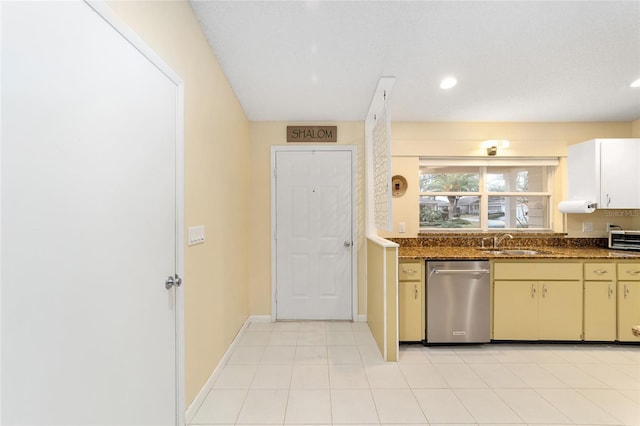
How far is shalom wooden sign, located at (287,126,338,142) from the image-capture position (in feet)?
11.2

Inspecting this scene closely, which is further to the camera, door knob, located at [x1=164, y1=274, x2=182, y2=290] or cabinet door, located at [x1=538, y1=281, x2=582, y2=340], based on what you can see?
cabinet door, located at [x1=538, y1=281, x2=582, y2=340]

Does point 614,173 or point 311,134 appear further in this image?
point 311,134

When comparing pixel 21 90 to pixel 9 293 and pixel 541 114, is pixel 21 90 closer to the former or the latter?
pixel 9 293

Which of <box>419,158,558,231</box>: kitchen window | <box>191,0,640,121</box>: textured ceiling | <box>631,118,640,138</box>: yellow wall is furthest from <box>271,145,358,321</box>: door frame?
<box>631,118,640,138</box>: yellow wall

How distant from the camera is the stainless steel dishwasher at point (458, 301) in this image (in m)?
2.69

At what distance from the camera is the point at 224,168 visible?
96.2 inches

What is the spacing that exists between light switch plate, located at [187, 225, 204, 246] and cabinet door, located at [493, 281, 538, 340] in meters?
2.74

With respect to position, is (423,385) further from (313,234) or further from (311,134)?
(311,134)

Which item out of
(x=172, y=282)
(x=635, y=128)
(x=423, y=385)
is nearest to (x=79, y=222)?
A: (x=172, y=282)

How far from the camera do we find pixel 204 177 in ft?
6.47

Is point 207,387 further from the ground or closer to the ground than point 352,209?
closer to the ground

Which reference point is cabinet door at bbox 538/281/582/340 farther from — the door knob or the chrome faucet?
the door knob

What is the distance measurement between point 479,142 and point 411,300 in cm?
217

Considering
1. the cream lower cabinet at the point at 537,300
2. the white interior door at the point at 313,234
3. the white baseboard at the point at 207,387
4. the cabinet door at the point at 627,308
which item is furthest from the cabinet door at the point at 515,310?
the white baseboard at the point at 207,387
